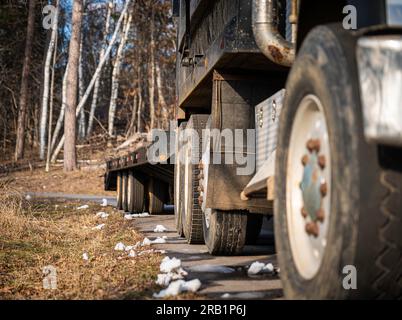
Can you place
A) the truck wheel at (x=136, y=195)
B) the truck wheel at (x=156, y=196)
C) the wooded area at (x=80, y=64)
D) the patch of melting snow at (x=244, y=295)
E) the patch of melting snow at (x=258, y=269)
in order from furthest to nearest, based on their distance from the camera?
the wooded area at (x=80, y=64) → the truck wheel at (x=156, y=196) → the truck wheel at (x=136, y=195) → the patch of melting snow at (x=258, y=269) → the patch of melting snow at (x=244, y=295)

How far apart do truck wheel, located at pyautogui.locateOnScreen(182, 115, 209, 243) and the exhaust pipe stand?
2.46m

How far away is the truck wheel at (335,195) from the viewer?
1989mm

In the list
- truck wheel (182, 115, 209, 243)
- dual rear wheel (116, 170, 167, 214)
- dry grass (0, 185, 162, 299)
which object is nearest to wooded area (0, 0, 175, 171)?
dual rear wheel (116, 170, 167, 214)

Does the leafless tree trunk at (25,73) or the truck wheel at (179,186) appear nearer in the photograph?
the truck wheel at (179,186)

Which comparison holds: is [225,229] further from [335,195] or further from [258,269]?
[335,195]

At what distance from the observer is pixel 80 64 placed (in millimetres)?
31922

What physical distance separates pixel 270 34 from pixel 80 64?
29487 millimetres

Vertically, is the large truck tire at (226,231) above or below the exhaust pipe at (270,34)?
below

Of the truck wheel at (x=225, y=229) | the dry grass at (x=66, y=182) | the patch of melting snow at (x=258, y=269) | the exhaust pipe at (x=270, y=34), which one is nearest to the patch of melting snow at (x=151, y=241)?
the truck wheel at (x=225, y=229)

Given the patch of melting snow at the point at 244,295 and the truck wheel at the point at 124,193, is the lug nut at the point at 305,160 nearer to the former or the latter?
the patch of melting snow at the point at 244,295

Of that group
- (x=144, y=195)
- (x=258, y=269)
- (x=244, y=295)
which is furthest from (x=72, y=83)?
(x=244, y=295)

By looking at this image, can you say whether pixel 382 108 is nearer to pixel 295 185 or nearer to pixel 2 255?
pixel 295 185

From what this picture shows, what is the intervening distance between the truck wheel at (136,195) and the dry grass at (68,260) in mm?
2279

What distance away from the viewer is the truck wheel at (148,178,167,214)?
37.1ft
